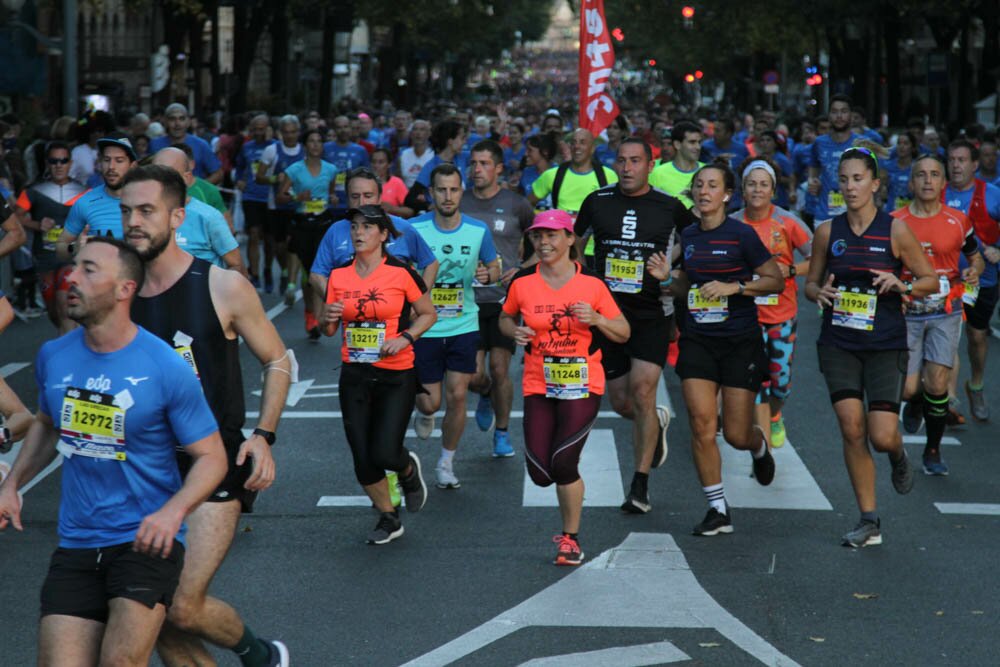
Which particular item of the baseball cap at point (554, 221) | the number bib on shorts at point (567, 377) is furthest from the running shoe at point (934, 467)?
the baseball cap at point (554, 221)

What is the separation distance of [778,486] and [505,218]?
2369mm

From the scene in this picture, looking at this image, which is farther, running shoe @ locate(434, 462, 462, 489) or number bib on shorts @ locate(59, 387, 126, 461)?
running shoe @ locate(434, 462, 462, 489)

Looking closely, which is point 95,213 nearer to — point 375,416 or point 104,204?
point 104,204

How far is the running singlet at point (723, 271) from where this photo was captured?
903 centimetres

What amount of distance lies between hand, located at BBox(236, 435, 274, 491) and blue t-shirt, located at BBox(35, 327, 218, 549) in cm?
39

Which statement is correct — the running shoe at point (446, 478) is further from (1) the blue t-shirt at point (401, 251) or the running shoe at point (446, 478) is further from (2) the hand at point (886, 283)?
(2) the hand at point (886, 283)

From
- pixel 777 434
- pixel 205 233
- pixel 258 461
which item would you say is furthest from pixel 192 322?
pixel 777 434

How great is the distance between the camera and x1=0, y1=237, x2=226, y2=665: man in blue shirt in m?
4.96

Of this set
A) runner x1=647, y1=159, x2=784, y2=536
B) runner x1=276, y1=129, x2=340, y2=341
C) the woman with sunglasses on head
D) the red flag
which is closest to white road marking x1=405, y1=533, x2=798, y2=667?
runner x1=647, y1=159, x2=784, y2=536

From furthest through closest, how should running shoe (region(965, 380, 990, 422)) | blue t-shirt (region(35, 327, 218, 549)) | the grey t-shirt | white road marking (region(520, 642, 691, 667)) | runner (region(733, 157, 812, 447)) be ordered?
running shoe (region(965, 380, 990, 422)), the grey t-shirt, runner (region(733, 157, 812, 447)), white road marking (region(520, 642, 691, 667)), blue t-shirt (region(35, 327, 218, 549))

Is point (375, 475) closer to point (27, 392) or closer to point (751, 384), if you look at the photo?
point (751, 384)

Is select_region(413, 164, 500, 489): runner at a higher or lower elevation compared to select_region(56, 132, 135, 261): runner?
lower

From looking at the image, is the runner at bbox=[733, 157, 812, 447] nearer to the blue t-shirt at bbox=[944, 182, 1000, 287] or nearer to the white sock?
the white sock

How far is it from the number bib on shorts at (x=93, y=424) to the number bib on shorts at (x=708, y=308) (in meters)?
4.47
